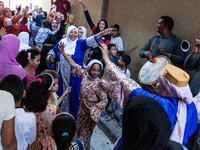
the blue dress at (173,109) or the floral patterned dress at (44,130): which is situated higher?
the blue dress at (173,109)

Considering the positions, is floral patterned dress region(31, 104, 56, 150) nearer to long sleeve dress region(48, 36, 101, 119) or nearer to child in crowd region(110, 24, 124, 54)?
long sleeve dress region(48, 36, 101, 119)

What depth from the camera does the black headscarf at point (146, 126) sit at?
923 mm

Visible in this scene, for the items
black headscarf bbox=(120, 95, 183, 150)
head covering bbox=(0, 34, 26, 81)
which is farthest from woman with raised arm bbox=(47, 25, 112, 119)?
black headscarf bbox=(120, 95, 183, 150)

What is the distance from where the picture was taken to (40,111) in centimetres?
177

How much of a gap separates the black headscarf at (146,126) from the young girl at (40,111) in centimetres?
107

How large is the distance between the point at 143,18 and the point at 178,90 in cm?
345

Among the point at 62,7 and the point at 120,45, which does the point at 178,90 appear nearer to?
the point at 120,45

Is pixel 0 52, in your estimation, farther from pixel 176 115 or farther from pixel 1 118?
pixel 176 115

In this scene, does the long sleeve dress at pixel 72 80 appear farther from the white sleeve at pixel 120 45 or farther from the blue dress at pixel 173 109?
the blue dress at pixel 173 109

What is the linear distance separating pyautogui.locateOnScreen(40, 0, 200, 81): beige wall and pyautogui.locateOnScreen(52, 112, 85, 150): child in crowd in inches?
106

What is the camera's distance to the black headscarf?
0.92 meters

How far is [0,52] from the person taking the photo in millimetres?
2232

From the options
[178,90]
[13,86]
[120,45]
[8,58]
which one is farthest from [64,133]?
[120,45]

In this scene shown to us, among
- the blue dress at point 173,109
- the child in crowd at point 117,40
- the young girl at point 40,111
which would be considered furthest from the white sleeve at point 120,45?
the blue dress at point 173,109
